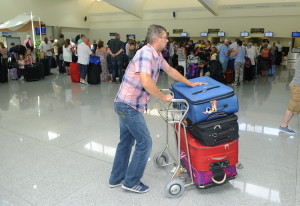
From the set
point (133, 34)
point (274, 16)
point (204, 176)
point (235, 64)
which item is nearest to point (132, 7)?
point (133, 34)

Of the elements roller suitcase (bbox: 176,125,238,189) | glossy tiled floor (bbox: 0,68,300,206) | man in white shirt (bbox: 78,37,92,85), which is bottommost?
glossy tiled floor (bbox: 0,68,300,206)

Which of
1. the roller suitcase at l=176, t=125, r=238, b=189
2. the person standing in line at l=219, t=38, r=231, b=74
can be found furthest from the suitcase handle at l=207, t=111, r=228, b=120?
the person standing in line at l=219, t=38, r=231, b=74

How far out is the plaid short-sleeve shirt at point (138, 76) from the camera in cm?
204

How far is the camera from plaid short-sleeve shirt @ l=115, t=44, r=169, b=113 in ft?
6.68

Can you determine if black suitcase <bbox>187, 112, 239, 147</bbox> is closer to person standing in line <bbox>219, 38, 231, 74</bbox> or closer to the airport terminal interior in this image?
the airport terminal interior

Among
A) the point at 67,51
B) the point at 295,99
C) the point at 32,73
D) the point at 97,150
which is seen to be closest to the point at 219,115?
the point at 97,150

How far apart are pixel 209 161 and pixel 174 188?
40 cm

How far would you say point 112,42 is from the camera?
28.4ft

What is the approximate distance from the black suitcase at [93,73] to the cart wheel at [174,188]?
267 inches

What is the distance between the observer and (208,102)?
218 centimetres

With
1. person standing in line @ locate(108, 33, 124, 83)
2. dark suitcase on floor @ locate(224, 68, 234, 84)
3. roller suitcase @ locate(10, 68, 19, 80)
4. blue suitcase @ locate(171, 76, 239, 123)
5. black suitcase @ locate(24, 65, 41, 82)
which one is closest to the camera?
blue suitcase @ locate(171, 76, 239, 123)

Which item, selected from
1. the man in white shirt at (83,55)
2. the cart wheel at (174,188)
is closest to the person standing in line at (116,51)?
the man in white shirt at (83,55)

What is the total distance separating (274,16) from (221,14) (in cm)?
359

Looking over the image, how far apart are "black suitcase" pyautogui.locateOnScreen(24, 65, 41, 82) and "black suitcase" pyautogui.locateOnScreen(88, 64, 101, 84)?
2266 millimetres
